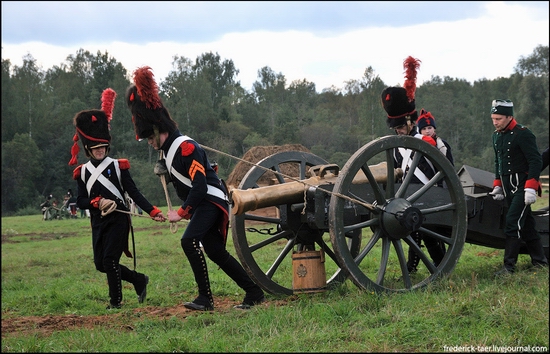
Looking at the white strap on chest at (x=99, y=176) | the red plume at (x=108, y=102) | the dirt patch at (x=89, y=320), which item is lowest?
the dirt patch at (x=89, y=320)

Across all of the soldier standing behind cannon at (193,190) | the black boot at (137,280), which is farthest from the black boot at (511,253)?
the black boot at (137,280)

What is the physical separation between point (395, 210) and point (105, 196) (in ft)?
8.68

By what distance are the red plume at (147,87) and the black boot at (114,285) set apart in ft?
5.19

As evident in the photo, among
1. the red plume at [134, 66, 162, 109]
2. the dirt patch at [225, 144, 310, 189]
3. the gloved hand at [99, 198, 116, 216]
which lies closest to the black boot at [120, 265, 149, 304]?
the gloved hand at [99, 198, 116, 216]

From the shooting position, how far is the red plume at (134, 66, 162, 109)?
5766 mm

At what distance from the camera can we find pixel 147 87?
582cm

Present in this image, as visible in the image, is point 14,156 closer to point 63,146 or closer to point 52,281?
point 63,146

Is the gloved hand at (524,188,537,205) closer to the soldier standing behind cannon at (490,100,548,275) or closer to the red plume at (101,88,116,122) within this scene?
the soldier standing behind cannon at (490,100,548,275)

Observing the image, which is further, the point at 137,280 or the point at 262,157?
the point at 262,157

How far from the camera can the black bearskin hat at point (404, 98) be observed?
22.2 feet

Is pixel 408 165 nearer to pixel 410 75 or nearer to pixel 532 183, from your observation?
pixel 410 75

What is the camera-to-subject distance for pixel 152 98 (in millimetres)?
5867

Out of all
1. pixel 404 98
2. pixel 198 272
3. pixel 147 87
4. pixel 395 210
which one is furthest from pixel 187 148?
pixel 404 98

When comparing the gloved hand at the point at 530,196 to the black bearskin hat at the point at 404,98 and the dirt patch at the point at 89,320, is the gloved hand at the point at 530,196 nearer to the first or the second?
the black bearskin hat at the point at 404,98
